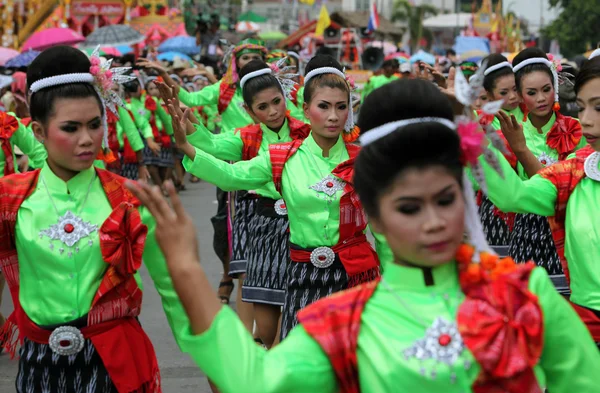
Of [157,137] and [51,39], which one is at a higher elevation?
[51,39]

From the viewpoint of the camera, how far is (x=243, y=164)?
17.6 feet

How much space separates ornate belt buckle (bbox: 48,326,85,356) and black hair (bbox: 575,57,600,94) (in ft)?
6.99

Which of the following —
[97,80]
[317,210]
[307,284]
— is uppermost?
[97,80]

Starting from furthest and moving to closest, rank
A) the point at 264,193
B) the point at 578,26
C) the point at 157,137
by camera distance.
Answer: the point at 578,26 → the point at 157,137 → the point at 264,193

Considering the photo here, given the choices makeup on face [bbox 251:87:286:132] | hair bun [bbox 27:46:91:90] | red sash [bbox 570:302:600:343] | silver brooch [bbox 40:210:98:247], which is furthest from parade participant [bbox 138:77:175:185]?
red sash [bbox 570:302:600:343]

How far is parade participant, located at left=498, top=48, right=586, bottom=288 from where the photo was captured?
639cm

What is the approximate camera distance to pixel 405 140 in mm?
2617

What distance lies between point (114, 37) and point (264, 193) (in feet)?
58.9

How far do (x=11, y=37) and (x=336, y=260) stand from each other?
24.2 metres

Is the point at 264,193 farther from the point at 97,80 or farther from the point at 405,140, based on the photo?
the point at 405,140

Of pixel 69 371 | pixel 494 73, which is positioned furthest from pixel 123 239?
pixel 494 73

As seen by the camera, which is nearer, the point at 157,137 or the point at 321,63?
the point at 321,63

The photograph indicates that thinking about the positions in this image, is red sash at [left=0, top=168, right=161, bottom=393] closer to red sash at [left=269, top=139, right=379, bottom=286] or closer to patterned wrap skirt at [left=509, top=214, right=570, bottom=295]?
red sash at [left=269, top=139, right=379, bottom=286]

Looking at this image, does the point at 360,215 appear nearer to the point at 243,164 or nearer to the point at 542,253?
the point at 243,164
